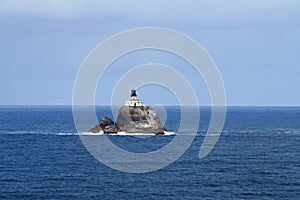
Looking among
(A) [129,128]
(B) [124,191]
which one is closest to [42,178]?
(B) [124,191]

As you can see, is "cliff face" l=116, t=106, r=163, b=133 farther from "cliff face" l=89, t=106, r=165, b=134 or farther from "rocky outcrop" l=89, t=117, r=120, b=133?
"rocky outcrop" l=89, t=117, r=120, b=133

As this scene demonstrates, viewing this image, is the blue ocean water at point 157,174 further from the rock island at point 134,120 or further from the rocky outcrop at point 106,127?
the rocky outcrop at point 106,127

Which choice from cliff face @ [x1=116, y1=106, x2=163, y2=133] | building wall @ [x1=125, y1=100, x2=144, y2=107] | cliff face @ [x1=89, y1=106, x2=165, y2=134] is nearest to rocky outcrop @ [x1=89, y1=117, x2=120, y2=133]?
cliff face @ [x1=89, y1=106, x2=165, y2=134]

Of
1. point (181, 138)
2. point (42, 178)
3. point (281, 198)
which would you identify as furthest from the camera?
point (181, 138)

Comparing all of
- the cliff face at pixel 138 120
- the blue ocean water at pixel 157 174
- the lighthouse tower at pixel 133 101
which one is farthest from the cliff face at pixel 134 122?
the blue ocean water at pixel 157 174

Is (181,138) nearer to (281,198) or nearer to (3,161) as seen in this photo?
(3,161)

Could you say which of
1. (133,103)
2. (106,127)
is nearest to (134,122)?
(133,103)

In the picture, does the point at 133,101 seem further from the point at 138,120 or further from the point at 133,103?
the point at 138,120
